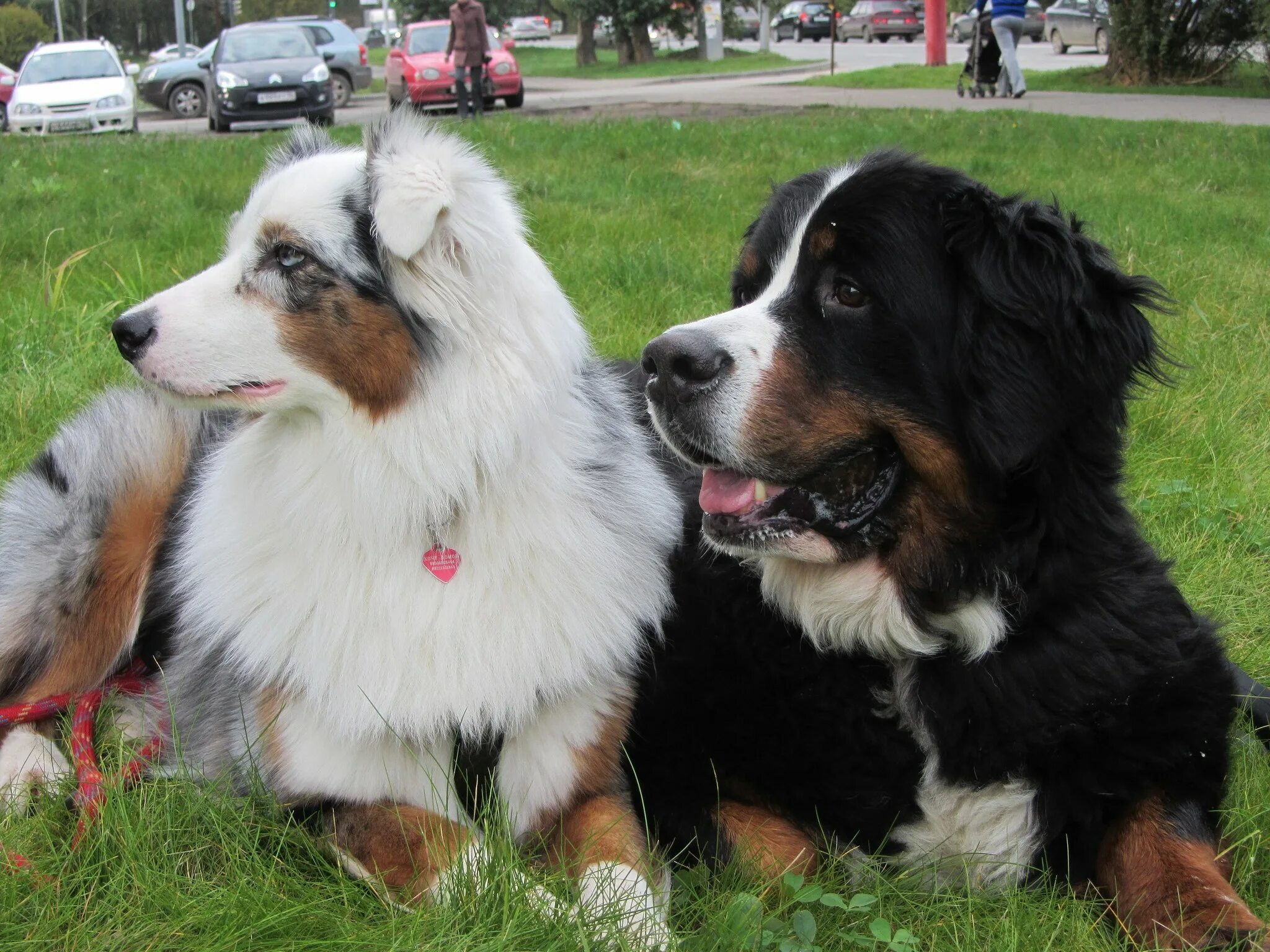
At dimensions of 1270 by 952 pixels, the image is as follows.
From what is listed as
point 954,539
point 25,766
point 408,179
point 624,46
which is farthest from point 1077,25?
point 25,766

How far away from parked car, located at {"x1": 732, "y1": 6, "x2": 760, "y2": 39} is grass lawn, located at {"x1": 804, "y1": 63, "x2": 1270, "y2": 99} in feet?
82.6

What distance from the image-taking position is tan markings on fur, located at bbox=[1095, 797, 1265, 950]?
2.39 metres

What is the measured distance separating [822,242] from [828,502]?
2.00 ft

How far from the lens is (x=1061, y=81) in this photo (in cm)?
2269

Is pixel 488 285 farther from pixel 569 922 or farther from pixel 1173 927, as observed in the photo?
pixel 1173 927

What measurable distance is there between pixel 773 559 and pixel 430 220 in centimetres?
116

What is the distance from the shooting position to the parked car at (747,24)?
169 feet

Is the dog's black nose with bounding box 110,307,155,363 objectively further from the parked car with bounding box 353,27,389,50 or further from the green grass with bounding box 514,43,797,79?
the parked car with bounding box 353,27,389,50

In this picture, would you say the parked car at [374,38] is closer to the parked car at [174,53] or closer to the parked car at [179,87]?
the parked car at [174,53]

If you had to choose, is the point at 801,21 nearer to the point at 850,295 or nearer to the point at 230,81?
the point at 230,81

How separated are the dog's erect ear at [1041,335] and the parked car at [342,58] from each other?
27224 millimetres

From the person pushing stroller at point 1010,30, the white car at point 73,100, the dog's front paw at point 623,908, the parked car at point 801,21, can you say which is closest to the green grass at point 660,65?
the parked car at point 801,21

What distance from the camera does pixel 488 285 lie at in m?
2.69

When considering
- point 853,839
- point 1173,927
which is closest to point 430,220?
point 853,839
